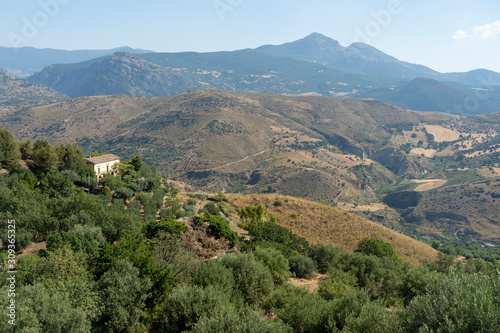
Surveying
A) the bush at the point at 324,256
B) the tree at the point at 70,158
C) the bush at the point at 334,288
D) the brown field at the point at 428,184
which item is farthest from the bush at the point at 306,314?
the brown field at the point at 428,184

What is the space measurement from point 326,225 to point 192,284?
32425mm

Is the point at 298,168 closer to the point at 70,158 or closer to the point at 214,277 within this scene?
the point at 70,158

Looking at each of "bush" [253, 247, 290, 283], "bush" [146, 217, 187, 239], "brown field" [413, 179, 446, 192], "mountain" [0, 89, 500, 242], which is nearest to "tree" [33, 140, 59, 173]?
"bush" [146, 217, 187, 239]

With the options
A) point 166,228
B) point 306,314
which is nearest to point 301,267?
point 166,228

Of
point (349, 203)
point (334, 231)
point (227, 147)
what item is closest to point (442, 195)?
point (349, 203)

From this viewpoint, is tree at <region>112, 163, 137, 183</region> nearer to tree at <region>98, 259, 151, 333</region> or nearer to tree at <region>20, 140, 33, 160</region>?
tree at <region>20, 140, 33, 160</region>

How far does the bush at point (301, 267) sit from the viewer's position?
2588cm

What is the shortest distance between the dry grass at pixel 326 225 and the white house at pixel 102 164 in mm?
20211

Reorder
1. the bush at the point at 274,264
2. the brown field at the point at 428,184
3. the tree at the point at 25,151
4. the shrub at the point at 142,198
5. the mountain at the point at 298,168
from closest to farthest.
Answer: the bush at the point at 274,264 < the shrub at the point at 142,198 < the tree at the point at 25,151 < the mountain at the point at 298,168 < the brown field at the point at 428,184

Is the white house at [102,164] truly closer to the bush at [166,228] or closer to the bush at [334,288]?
the bush at [166,228]

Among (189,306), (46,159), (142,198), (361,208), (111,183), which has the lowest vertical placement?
(361,208)

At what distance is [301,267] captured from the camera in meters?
25.9

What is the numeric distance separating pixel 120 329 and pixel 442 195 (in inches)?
6035

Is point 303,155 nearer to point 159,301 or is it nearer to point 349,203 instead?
point 349,203
